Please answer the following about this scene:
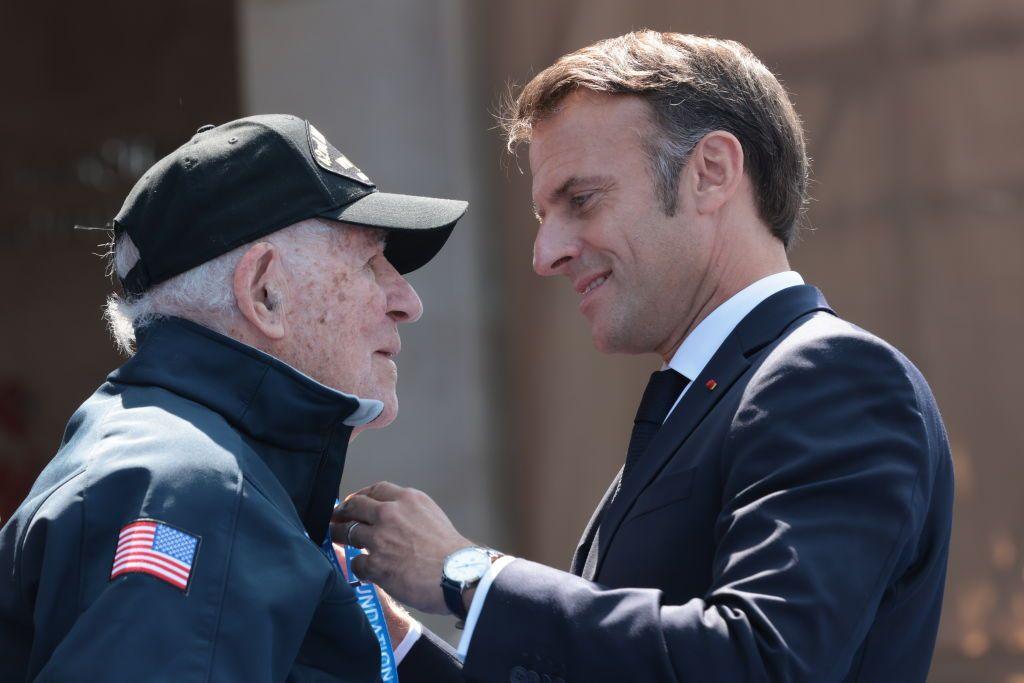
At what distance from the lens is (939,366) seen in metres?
4.14

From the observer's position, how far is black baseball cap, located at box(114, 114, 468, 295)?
196 centimetres

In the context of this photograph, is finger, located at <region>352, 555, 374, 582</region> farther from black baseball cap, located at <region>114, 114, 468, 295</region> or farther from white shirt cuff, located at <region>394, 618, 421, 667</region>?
black baseball cap, located at <region>114, 114, 468, 295</region>

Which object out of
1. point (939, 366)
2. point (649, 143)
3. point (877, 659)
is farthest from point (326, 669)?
point (939, 366)

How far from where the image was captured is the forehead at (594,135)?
228 cm

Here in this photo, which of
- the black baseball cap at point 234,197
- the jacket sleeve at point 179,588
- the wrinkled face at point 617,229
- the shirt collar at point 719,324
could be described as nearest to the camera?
the jacket sleeve at point 179,588

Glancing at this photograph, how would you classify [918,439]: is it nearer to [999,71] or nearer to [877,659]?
[877,659]

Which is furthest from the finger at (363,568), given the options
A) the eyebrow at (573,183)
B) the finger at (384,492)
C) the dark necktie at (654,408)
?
the eyebrow at (573,183)

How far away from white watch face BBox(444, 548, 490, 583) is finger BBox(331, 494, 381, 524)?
191mm

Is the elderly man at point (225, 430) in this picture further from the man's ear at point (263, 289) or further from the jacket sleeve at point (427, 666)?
the jacket sleeve at point (427, 666)

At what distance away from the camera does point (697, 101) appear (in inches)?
89.3

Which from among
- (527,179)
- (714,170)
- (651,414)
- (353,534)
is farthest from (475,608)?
(527,179)

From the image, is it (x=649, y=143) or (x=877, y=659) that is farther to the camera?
(x=649, y=143)

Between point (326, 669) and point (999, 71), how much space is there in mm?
3203

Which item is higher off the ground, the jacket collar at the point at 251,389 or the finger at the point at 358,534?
the jacket collar at the point at 251,389
